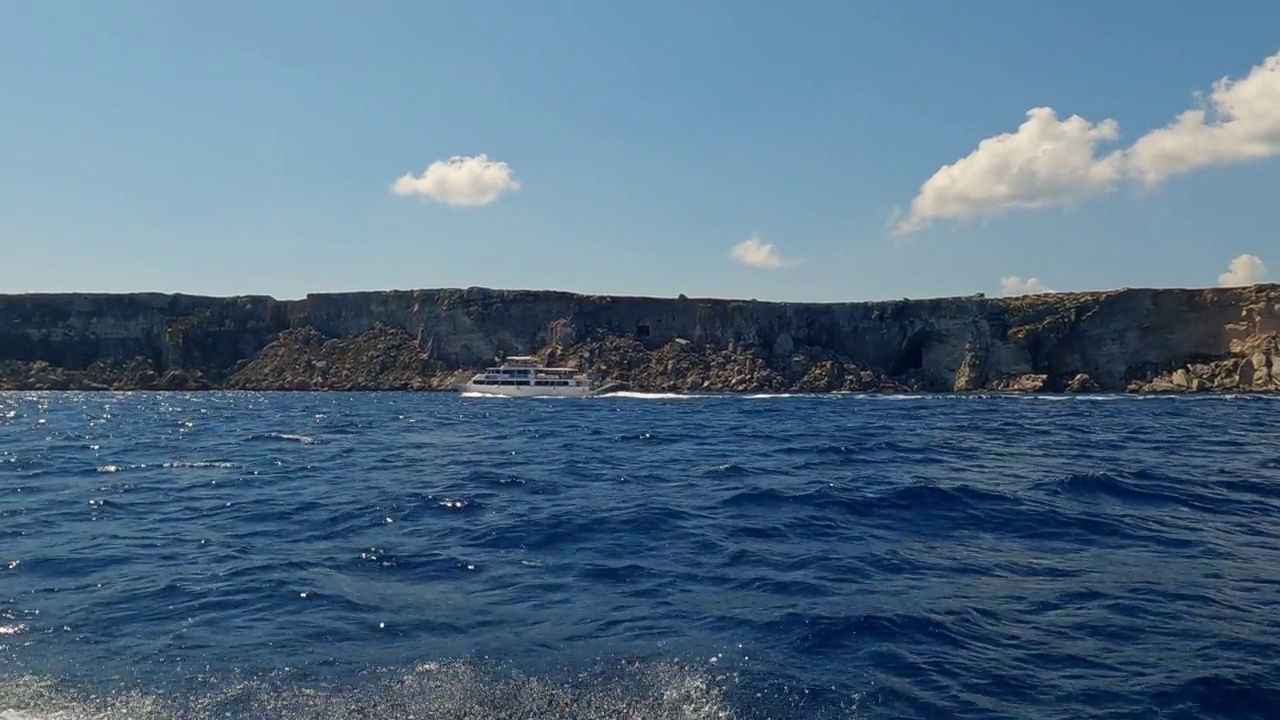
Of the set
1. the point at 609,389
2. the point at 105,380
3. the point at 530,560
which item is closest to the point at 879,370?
the point at 609,389

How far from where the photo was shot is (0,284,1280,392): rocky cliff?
8069 cm

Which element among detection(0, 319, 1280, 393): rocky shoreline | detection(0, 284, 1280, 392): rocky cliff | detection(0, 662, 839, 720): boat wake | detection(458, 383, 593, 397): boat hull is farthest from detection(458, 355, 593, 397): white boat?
detection(0, 662, 839, 720): boat wake

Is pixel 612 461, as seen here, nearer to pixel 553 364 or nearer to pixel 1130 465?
pixel 1130 465

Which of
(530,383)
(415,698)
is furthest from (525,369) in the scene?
(415,698)

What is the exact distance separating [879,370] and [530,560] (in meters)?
78.4

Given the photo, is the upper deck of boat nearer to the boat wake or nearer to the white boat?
the white boat

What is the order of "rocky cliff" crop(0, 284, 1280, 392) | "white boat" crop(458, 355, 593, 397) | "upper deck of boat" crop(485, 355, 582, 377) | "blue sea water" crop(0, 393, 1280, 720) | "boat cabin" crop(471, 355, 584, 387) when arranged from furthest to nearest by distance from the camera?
"rocky cliff" crop(0, 284, 1280, 392) < "upper deck of boat" crop(485, 355, 582, 377) < "boat cabin" crop(471, 355, 584, 387) < "white boat" crop(458, 355, 593, 397) < "blue sea water" crop(0, 393, 1280, 720)

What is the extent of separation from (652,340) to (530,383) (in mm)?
19194

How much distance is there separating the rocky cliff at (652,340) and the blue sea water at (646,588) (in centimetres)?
6254

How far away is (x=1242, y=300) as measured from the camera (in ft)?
255

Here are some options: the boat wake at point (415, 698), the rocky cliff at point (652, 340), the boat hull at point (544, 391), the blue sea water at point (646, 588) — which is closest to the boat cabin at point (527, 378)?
the boat hull at point (544, 391)

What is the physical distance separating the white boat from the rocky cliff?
32.4 feet

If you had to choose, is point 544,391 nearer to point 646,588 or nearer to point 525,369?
point 525,369

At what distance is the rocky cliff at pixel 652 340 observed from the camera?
8069 centimetres
